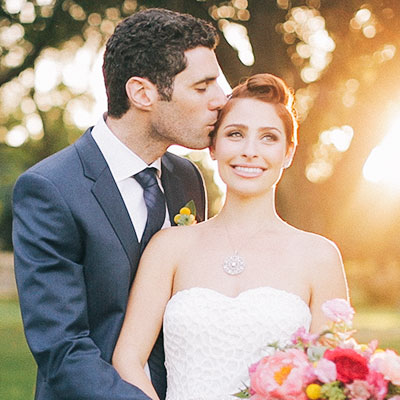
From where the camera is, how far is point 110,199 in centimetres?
397

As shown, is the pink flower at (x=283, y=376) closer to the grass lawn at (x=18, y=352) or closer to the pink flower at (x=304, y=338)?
the pink flower at (x=304, y=338)

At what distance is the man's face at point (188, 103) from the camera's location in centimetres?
427

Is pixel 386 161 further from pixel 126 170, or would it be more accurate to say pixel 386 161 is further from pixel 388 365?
pixel 388 365

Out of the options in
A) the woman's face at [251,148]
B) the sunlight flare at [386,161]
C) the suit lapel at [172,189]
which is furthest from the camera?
the sunlight flare at [386,161]

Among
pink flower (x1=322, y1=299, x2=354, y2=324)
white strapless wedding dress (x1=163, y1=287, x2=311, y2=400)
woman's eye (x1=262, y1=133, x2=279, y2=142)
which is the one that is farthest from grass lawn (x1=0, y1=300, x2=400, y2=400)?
pink flower (x1=322, y1=299, x2=354, y2=324)

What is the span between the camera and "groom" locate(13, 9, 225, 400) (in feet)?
12.2

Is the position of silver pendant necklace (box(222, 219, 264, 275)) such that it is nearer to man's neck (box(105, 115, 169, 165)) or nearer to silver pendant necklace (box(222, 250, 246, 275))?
silver pendant necklace (box(222, 250, 246, 275))

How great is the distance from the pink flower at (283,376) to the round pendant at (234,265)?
70 centimetres

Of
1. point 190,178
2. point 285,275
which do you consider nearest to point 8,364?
point 190,178

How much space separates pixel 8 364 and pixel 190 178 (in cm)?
1053

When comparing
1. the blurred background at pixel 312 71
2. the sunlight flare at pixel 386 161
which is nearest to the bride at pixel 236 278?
the blurred background at pixel 312 71

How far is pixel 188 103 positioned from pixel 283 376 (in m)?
1.69

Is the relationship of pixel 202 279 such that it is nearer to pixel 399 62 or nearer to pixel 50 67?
pixel 399 62

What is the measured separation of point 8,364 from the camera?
1438 centimetres
